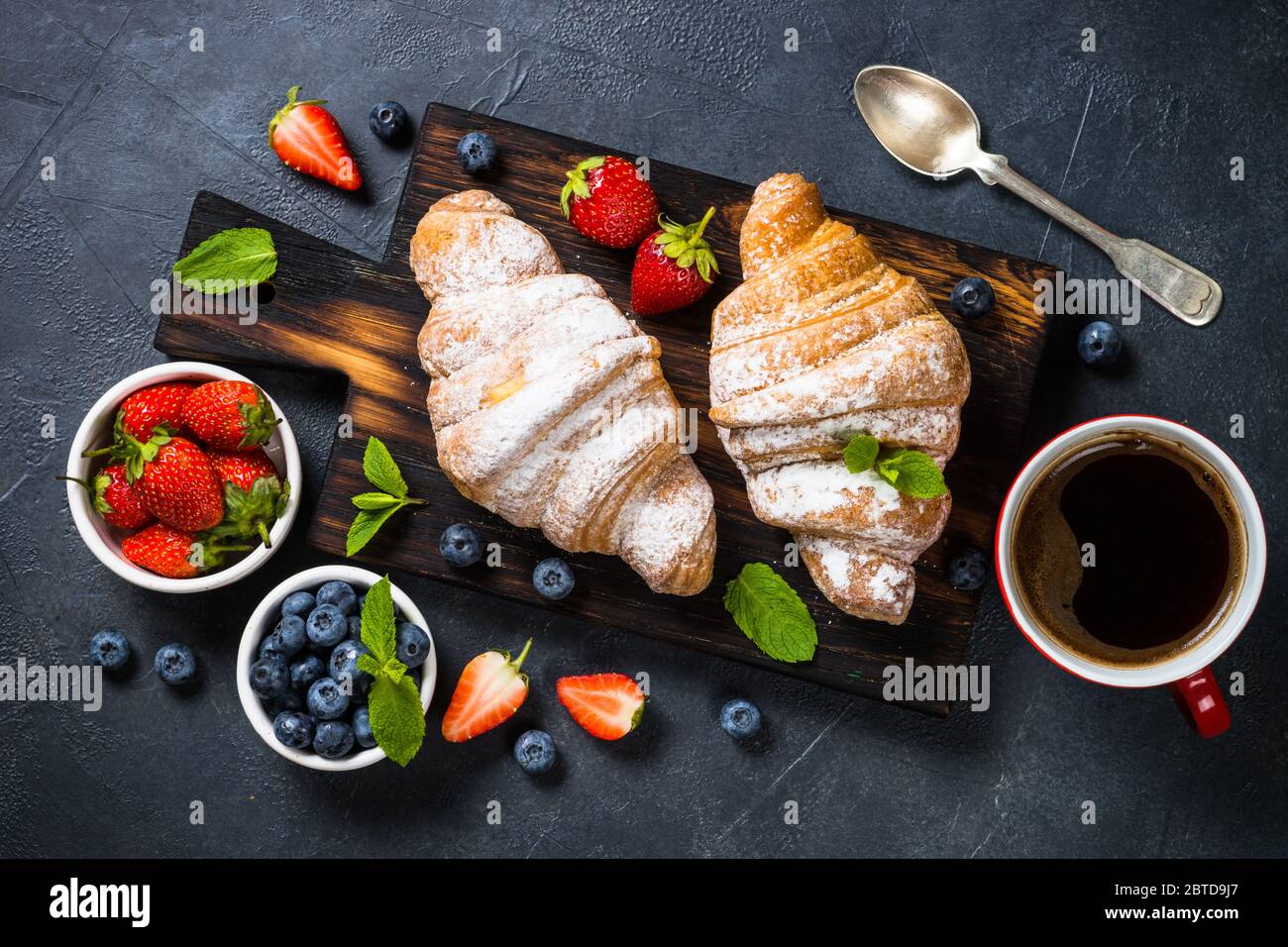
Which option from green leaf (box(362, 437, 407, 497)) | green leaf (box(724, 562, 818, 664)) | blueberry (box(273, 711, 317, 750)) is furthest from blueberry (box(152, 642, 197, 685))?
green leaf (box(724, 562, 818, 664))

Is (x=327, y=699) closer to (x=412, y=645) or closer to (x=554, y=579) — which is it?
(x=412, y=645)

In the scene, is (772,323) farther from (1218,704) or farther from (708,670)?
(1218,704)

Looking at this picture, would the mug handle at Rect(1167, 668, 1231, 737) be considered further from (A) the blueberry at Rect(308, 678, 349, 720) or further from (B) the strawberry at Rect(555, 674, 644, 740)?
(A) the blueberry at Rect(308, 678, 349, 720)

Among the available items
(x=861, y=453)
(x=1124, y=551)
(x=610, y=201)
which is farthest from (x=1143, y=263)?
(x=610, y=201)

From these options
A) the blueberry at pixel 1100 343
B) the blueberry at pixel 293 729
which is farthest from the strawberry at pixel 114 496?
the blueberry at pixel 1100 343

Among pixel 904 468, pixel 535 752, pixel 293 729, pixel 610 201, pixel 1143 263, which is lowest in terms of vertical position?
pixel 535 752

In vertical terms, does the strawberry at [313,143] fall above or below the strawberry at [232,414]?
above

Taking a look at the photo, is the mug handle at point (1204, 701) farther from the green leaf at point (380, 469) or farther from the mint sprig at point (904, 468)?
the green leaf at point (380, 469)
